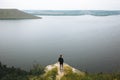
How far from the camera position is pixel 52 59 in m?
64.3

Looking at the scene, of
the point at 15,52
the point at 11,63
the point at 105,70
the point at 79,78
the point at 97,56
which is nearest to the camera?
the point at 79,78

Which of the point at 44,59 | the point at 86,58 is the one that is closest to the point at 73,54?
the point at 86,58

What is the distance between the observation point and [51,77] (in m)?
22.4

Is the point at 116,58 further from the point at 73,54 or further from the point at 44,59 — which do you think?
the point at 44,59

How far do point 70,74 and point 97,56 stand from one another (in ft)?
157

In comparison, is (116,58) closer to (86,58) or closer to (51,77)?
(86,58)

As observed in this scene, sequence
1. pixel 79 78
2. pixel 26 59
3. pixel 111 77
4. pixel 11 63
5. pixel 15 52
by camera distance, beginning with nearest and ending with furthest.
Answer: pixel 79 78, pixel 111 77, pixel 11 63, pixel 26 59, pixel 15 52

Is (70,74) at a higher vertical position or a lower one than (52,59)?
lower

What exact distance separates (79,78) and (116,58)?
1876 inches

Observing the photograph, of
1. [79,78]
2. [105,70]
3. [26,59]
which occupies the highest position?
[26,59]

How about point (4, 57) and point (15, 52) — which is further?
point (15, 52)

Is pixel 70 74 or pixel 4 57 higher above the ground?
pixel 4 57

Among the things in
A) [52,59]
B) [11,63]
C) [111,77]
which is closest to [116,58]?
[52,59]

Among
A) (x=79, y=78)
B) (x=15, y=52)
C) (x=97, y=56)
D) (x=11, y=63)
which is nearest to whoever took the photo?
(x=79, y=78)
